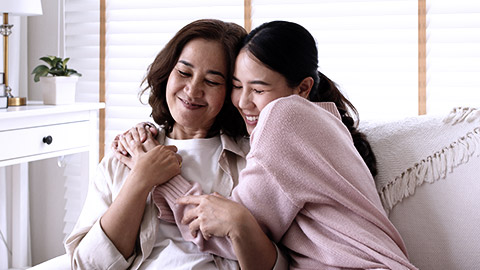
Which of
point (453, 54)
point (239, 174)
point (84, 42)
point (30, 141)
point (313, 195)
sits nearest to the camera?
point (313, 195)

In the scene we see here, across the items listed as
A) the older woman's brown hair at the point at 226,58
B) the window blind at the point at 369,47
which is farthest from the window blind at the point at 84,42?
the older woman's brown hair at the point at 226,58

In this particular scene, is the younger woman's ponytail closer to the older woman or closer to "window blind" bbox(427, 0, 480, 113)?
the older woman

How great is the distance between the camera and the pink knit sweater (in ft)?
4.01

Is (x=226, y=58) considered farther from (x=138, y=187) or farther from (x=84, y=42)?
(x=84, y=42)

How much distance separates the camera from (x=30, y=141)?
2283 millimetres

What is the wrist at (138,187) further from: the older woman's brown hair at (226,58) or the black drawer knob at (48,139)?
the black drawer knob at (48,139)

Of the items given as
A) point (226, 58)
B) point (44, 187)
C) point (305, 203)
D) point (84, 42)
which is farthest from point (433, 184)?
point (44, 187)

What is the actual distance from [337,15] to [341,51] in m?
0.16

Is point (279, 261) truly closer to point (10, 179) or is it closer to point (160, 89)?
point (160, 89)

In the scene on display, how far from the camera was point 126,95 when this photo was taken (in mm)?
2932

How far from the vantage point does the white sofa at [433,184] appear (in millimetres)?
1399

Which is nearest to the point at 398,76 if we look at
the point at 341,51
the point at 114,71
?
the point at 341,51

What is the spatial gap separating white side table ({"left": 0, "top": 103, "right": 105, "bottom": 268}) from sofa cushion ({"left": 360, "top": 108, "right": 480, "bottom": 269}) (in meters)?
1.34

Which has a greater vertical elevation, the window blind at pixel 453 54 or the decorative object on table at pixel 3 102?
the window blind at pixel 453 54
